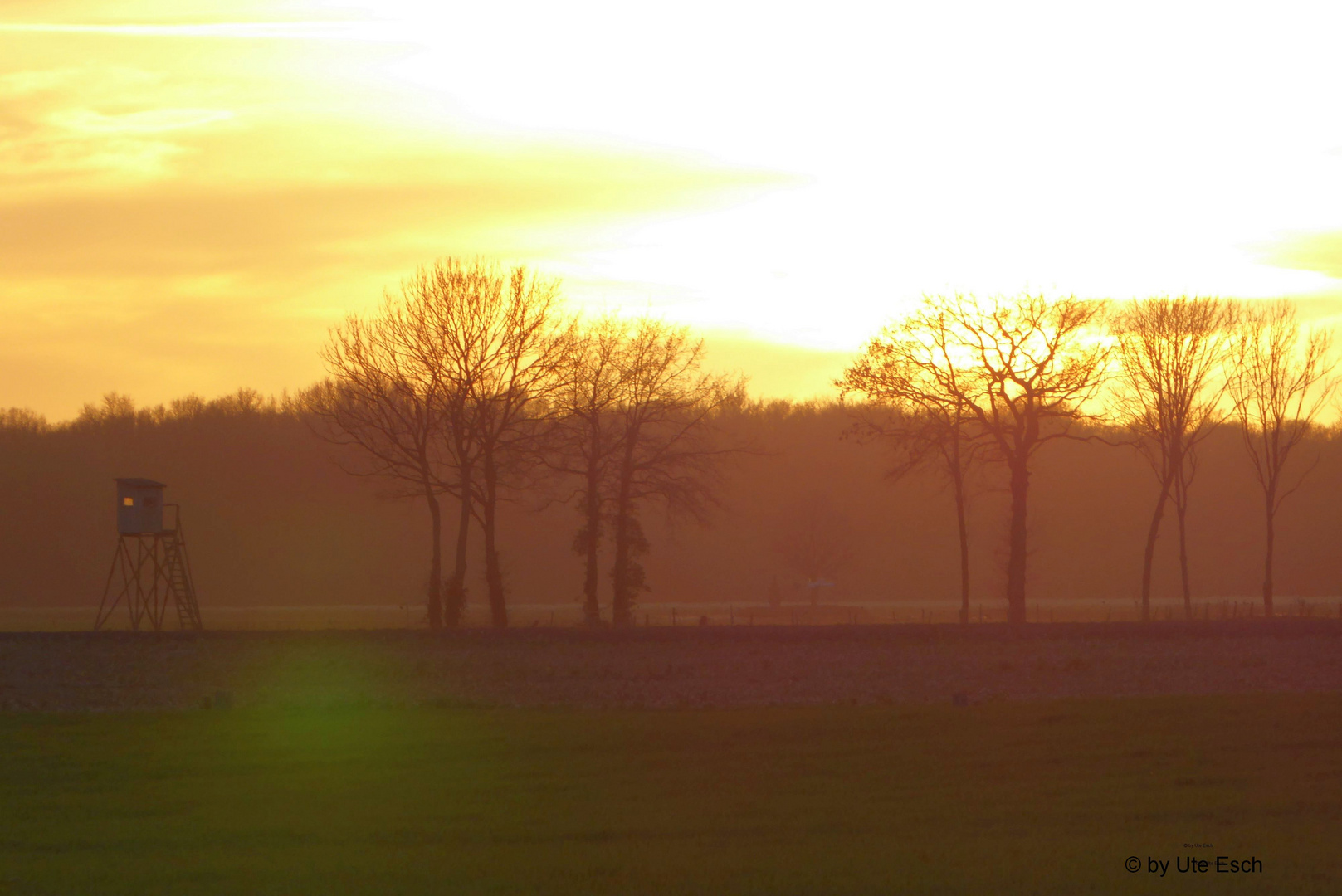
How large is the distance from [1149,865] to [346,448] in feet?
405

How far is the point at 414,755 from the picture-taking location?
52.3ft

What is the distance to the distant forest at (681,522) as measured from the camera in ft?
360

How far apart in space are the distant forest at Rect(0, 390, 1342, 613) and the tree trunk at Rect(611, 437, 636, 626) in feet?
176

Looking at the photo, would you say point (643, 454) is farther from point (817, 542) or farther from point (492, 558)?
point (817, 542)

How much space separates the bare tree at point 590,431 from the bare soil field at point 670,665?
12116 mm

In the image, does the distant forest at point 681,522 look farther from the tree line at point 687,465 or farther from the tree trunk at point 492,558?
the tree trunk at point 492,558

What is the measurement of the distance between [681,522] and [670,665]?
246ft

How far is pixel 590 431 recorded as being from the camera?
159ft

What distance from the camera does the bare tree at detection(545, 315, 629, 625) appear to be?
152 ft

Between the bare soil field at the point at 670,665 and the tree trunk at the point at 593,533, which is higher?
the tree trunk at the point at 593,533

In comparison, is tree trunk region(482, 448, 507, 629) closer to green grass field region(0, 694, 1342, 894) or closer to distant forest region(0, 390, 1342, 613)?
green grass field region(0, 694, 1342, 894)

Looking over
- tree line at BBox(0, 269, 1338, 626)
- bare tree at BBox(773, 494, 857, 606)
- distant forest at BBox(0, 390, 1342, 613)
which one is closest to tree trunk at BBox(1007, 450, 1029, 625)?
tree line at BBox(0, 269, 1338, 626)

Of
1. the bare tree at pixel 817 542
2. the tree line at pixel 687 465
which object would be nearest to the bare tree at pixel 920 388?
the tree line at pixel 687 465

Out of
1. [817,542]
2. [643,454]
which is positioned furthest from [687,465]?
[817,542]
